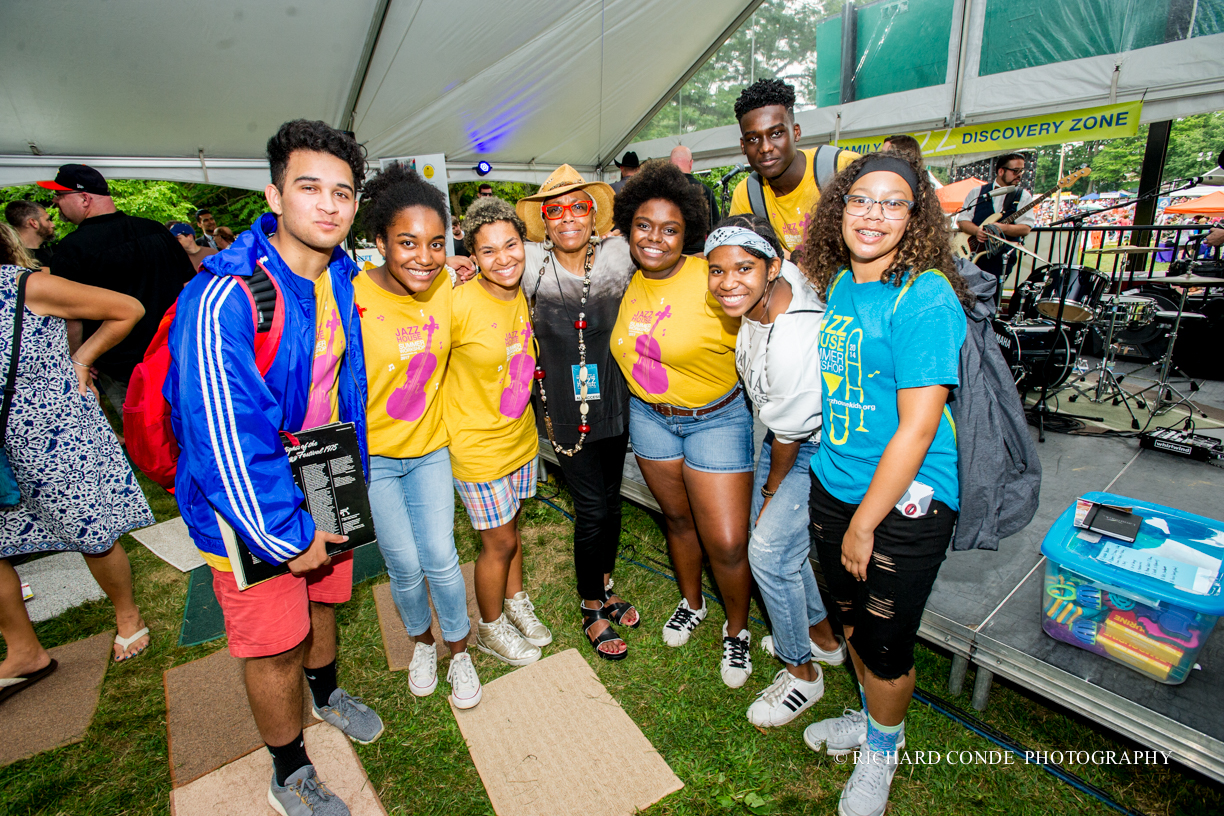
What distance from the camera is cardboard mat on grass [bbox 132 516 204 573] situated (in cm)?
391

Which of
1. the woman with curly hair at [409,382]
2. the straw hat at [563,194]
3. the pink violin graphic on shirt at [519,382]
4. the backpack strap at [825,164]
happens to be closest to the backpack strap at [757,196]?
the backpack strap at [825,164]

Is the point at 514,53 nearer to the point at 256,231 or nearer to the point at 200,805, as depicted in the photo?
the point at 256,231

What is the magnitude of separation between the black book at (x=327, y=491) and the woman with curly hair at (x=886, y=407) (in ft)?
5.00

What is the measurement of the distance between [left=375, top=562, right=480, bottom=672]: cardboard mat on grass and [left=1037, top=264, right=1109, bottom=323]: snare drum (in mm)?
5317

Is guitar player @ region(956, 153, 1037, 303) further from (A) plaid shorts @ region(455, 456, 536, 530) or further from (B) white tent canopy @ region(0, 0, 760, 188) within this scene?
(A) plaid shorts @ region(455, 456, 536, 530)

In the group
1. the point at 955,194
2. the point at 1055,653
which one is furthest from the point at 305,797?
the point at 955,194

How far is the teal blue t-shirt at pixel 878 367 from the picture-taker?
1471 mm

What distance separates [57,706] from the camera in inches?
106

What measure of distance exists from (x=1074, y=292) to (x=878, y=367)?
232 inches

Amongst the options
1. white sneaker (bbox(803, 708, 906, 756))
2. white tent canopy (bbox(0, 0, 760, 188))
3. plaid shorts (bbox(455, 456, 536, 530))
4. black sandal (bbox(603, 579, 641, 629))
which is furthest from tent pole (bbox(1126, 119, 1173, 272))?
plaid shorts (bbox(455, 456, 536, 530))

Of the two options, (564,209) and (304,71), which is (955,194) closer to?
(564,209)

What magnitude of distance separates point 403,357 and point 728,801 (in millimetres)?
2017

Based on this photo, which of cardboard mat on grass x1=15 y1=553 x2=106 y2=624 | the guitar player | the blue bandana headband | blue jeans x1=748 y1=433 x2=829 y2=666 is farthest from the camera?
the guitar player

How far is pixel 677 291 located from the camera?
2.29m
